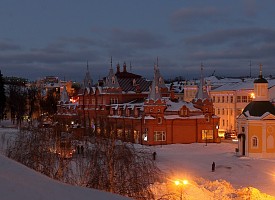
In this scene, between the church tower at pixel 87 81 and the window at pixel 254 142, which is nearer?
the window at pixel 254 142

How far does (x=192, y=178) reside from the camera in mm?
28672

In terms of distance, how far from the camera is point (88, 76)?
76.2 meters

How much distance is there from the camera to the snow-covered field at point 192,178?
9883 mm

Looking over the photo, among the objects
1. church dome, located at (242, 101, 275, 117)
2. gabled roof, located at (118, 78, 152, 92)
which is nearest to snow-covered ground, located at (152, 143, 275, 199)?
church dome, located at (242, 101, 275, 117)

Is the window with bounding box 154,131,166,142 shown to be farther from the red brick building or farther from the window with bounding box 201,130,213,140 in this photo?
the window with bounding box 201,130,213,140

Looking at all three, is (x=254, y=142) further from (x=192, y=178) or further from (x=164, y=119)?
(x=192, y=178)

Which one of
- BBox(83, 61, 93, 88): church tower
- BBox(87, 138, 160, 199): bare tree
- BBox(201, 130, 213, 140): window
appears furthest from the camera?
BBox(83, 61, 93, 88): church tower

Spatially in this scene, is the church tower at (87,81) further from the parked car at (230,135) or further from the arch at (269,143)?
the arch at (269,143)

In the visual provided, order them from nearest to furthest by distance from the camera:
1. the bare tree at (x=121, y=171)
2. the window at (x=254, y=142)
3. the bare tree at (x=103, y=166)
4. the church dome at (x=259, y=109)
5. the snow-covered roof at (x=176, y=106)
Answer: the bare tree at (x=121, y=171) → the bare tree at (x=103, y=166) → the window at (x=254, y=142) → the church dome at (x=259, y=109) → the snow-covered roof at (x=176, y=106)

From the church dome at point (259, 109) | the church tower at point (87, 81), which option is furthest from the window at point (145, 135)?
the church tower at point (87, 81)

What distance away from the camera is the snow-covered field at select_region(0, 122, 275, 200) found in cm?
988

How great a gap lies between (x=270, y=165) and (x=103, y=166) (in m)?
24.3

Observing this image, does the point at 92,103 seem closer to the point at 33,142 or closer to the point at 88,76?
the point at 88,76

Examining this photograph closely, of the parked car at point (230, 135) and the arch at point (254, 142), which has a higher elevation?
the arch at point (254, 142)
